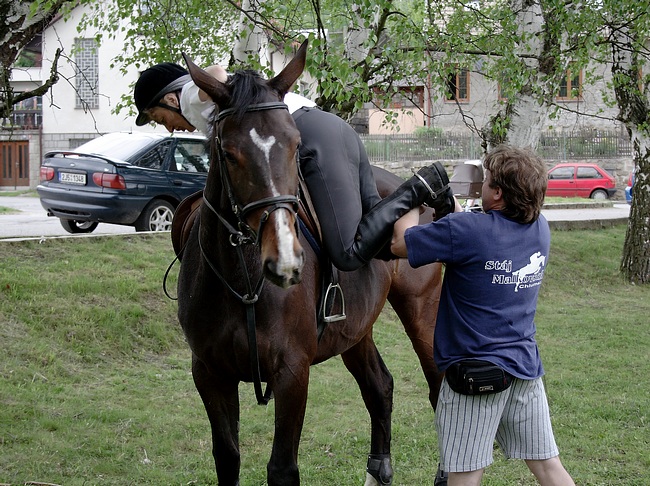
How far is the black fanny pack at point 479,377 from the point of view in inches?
128

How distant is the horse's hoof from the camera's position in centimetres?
519

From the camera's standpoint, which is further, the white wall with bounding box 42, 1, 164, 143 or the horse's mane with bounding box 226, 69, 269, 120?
the white wall with bounding box 42, 1, 164, 143

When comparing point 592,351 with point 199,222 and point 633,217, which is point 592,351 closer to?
point 633,217

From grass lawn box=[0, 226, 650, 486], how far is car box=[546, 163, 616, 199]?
21088mm

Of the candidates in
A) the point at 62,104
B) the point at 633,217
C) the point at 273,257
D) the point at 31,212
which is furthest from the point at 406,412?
the point at 62,104

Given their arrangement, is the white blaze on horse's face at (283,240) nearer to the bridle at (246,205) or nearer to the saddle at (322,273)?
the bridle at (246,205)

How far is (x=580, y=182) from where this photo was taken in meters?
31.6

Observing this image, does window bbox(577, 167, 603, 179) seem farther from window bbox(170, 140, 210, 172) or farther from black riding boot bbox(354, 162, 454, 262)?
black riding boot bbox(354, 162, 454, 262)

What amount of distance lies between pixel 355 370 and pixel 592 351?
489cm

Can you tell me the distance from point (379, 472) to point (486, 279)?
2.32 metres

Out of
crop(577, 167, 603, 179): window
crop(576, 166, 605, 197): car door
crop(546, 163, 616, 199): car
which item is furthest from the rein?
crop(577, 167, 603, 179): window

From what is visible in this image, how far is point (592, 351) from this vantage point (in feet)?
30.9

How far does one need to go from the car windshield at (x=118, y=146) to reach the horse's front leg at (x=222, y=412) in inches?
373

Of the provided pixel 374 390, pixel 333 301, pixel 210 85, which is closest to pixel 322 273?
pixel 333 301
